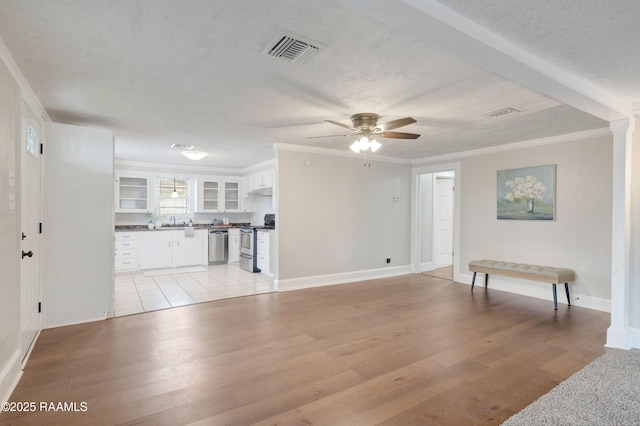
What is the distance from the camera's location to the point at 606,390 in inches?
94.0

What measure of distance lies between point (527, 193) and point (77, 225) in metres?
6.17

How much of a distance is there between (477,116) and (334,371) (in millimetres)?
3141

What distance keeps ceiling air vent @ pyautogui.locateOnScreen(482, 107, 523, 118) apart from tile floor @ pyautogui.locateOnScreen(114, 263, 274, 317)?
3996mm

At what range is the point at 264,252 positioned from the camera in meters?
6.58

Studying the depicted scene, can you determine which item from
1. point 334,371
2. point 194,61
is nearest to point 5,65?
point 194,61

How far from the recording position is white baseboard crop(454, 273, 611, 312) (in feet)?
14.4

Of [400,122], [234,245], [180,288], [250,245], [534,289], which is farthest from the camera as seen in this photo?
[234,245]

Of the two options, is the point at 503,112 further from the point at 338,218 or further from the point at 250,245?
the point at 250,245

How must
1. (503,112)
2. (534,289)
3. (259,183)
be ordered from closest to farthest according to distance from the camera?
(503,112) < (534,289) < (259,183)

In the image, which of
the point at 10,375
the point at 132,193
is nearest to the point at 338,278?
the point at 10,375

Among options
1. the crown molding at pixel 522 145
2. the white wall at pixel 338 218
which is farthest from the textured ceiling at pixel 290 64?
the white wall at pixel 338 218

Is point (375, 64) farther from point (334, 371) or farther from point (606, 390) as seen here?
point (606, 390)

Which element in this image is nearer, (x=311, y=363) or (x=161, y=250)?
(x=311, y=363)

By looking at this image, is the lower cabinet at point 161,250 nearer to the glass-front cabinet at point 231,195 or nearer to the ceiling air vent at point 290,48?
the glass-front cabinet at point 231,195
